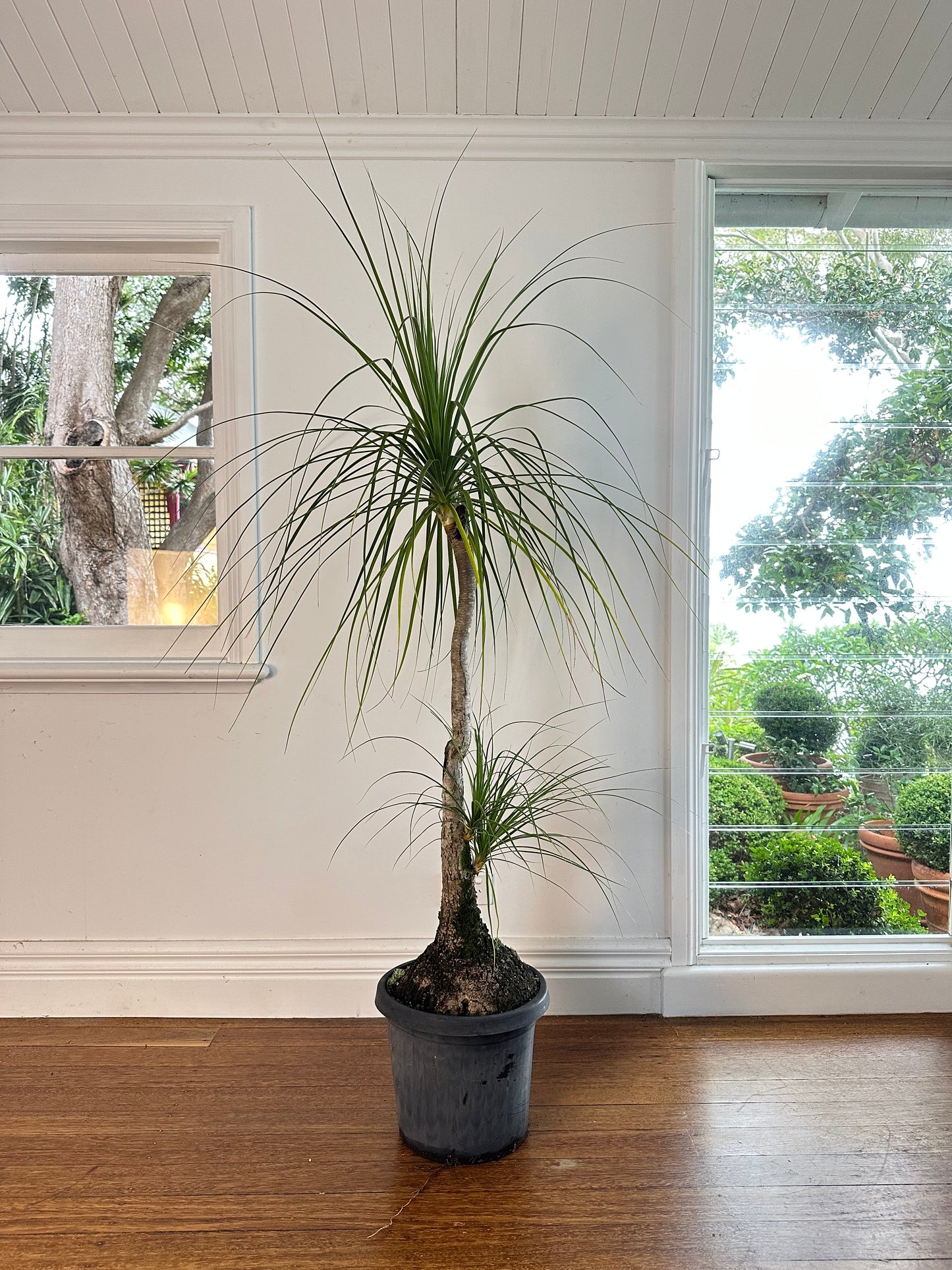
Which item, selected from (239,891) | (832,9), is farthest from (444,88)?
(239,891)

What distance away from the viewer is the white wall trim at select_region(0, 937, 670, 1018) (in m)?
2.24

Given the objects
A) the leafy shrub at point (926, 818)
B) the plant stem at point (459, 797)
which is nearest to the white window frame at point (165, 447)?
the plant stem at point (459, 797)

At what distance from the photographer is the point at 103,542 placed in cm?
232

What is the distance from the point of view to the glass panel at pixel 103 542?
2.31 metres

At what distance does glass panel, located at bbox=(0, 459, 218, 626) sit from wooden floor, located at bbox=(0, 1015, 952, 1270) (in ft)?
3.48

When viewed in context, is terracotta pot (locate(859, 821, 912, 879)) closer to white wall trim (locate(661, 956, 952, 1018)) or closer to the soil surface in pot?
white wall trim (locate(661, 956, 952, 1018))

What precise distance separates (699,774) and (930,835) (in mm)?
673

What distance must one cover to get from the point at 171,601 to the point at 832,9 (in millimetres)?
2108

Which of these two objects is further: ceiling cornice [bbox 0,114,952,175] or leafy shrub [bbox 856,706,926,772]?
leafy shrub [bbox 856,706,926,772]

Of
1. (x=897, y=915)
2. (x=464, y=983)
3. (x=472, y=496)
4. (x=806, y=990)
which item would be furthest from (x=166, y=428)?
(x=897, y=915)

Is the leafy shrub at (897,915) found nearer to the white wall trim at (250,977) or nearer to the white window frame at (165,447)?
the white wall trim at (250,977)

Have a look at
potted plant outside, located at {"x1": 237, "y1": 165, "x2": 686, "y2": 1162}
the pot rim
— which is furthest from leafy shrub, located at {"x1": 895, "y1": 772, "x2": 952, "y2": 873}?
the pot rim

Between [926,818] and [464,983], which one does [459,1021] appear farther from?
[926,818]

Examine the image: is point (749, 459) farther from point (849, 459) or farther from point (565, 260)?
point (565, 260)
